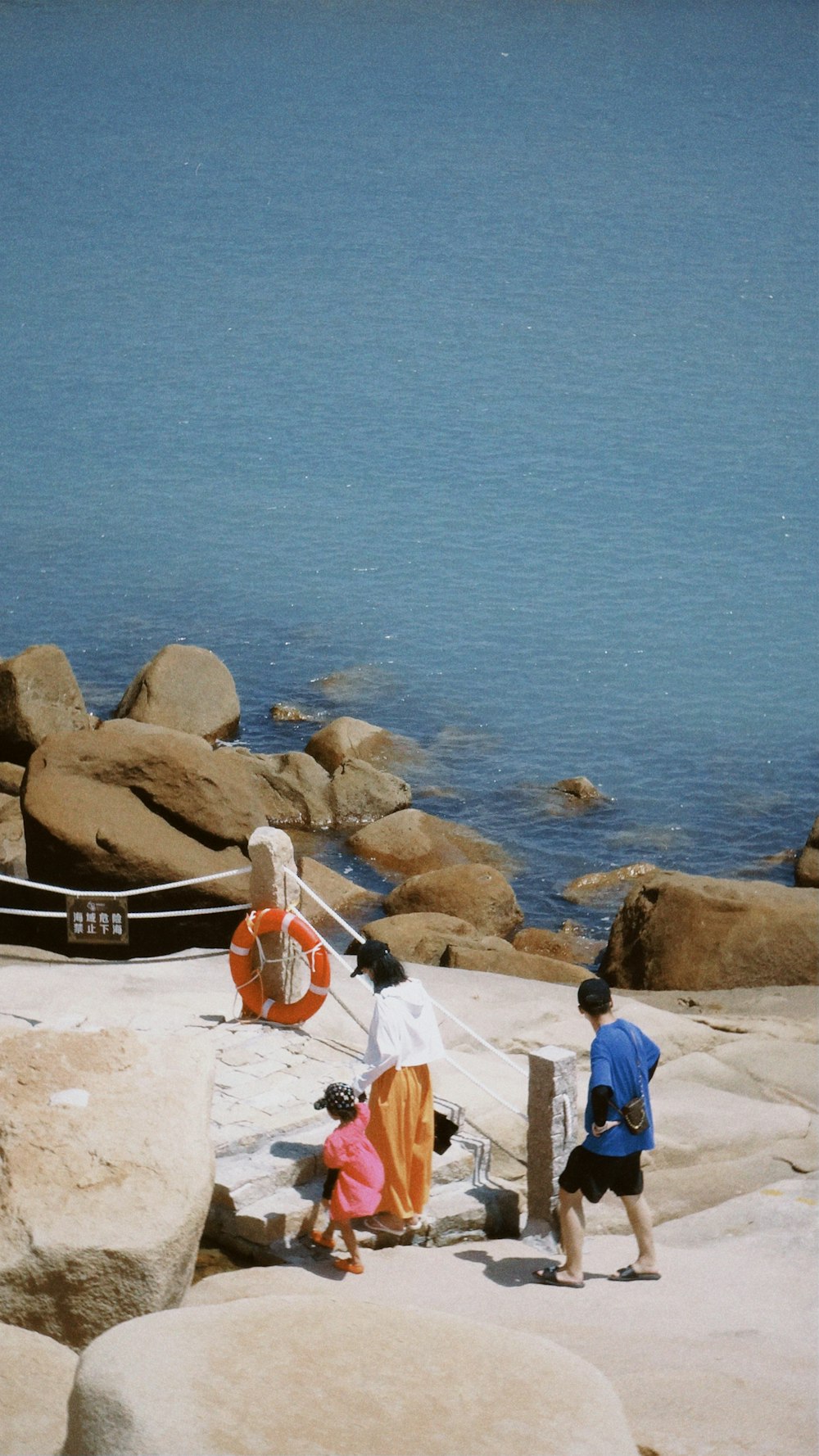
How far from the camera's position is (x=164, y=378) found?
36.5 metres

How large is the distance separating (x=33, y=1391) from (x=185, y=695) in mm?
16063

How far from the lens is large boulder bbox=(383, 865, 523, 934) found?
638 inches

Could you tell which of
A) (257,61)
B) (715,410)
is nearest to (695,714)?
(715,410)

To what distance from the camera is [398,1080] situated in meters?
7.37

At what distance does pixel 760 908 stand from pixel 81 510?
20.3 m

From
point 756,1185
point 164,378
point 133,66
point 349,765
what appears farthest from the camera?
point 133,66

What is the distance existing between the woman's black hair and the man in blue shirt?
896 millimetres

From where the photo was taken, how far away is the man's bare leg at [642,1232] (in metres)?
7.02

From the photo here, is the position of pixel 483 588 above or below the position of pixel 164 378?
below

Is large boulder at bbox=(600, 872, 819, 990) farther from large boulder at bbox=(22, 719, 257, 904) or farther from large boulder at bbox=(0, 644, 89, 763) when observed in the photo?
large boulder at bbox=(0, 644, 89, 763)

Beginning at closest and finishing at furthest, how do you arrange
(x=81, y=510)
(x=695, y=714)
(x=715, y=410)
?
1. (x=695, y=714)
2. (x=81, y=510)
3. (x=715, y=410)

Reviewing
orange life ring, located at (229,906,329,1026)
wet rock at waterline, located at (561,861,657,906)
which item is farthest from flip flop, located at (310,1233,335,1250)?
wet rock at waterline, located at (561,861,657,906)

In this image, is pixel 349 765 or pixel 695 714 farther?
pixel 695 714

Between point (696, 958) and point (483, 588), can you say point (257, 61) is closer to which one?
point (483, 588)
